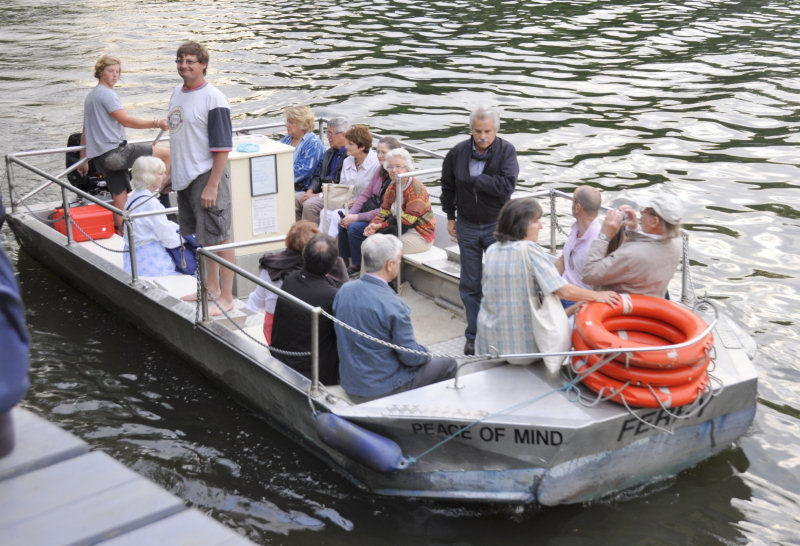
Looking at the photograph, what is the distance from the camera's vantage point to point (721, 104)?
16328 millimetres

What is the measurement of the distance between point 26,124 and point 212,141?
34.0ft

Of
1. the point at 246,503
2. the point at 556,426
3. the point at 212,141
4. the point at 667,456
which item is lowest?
the point at 246,503

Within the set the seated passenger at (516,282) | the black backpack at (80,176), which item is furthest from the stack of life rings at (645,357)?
the black backpack at (80,176)

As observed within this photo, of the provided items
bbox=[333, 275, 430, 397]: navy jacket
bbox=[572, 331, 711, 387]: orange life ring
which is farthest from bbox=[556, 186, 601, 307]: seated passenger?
bbox=[333, 275, 430, 397]: navy jacket

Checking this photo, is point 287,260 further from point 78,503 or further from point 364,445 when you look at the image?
point 78,503

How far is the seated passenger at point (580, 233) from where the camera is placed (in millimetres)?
6898

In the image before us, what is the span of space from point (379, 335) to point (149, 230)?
3448 millimetres

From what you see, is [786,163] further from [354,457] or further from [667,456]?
[354,457]

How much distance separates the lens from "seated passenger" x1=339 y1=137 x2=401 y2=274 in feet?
29.7

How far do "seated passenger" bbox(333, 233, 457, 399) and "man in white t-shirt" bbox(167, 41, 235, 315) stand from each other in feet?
6.25

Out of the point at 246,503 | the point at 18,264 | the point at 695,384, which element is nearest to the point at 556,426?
the point at 695,384

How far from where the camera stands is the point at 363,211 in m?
9.30

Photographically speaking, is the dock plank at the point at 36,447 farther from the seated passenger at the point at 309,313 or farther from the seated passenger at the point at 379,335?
the seated passenger at the point at 309,313

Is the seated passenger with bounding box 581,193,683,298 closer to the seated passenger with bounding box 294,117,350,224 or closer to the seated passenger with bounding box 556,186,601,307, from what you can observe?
the seated passenger with bounding box 556,186,601,307
